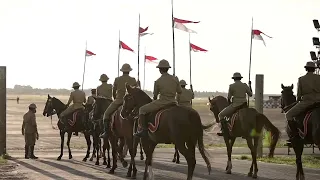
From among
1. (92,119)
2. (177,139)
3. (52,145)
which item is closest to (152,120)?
(177,139)

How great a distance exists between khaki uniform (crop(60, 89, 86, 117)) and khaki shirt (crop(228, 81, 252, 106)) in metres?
7.14

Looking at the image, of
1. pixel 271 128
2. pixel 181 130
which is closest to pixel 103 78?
pixel 271 128

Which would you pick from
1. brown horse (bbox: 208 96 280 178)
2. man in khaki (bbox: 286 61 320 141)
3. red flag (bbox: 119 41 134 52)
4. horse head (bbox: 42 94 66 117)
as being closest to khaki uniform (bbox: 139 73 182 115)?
man in khaki (bbox: 286 61 320 141)

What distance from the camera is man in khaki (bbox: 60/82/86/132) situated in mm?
24750

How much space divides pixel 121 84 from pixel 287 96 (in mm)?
5256

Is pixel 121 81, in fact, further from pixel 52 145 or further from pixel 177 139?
pixel 52 145

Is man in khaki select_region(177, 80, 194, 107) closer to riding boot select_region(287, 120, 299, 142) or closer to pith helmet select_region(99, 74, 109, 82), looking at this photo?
pith helmet select_region(99, 74, 109, 82)

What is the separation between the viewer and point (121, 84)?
64.5 ft

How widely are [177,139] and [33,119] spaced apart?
42.7 feet

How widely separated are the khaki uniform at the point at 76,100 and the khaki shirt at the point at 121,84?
16.7ft

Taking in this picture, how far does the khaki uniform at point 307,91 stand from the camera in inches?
637

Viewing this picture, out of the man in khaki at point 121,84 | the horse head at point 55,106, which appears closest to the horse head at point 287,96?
the man in khaki at point 121,84

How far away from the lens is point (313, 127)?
15422 mm

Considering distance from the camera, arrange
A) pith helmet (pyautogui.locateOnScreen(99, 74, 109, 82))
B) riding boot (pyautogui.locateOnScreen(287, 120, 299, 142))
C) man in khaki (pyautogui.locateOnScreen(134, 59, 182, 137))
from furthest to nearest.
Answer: pith helmet (pyautogui.locateOnScreen(99, 74, 109, 82))
riding boot (pyautogui.locateOnScreen(287, 120, 299, 142))
man in khaki (pyautogui.locateOnScreen(134, 59, 182, 137))
